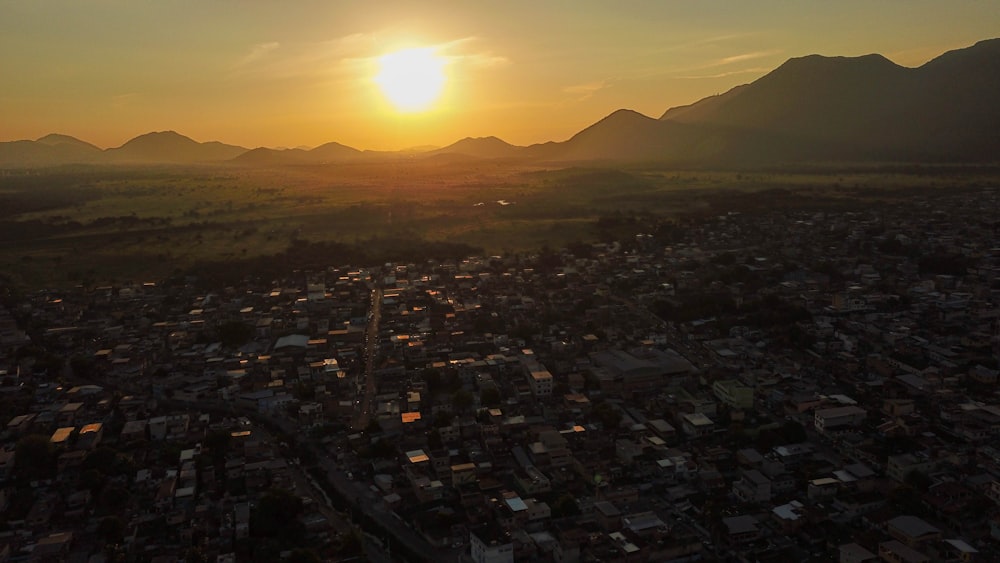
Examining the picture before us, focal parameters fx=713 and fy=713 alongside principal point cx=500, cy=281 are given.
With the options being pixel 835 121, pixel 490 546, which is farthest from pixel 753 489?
pixel 835 121

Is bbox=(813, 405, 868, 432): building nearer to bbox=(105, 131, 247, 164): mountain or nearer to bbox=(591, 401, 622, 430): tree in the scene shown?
bbox=(591, 401, 622, 430): tree

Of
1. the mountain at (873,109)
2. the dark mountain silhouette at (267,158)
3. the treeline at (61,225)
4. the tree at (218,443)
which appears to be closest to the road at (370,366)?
the tree at (218,443)

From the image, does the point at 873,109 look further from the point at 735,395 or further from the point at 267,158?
the point at 267,158

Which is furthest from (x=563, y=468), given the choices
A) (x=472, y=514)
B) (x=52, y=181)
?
(x=52, y=181)

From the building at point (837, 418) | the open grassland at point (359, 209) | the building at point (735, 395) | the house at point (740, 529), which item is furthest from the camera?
the open grassland at point (359, 209)

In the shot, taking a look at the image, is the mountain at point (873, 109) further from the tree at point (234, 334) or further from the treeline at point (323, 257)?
the tree at point (234, 334)

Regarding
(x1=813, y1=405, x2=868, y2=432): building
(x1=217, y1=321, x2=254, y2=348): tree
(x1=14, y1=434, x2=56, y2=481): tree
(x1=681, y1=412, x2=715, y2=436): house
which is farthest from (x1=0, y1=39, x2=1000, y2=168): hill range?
(x1=14, y1=434, x2=56, y2=481): tree
